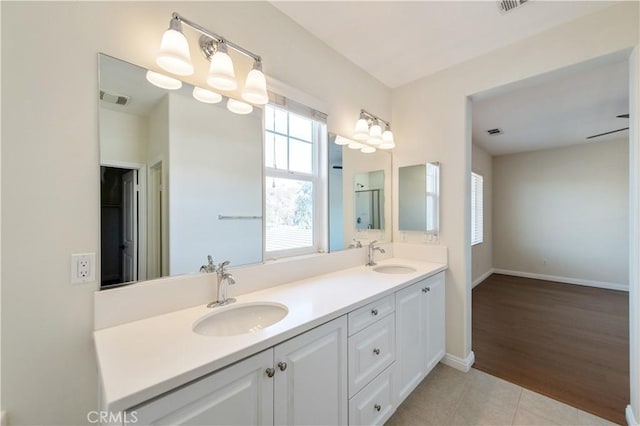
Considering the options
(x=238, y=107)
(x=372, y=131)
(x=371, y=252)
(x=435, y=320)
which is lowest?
(x=435, y=320)

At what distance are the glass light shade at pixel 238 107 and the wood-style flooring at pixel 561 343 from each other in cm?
282

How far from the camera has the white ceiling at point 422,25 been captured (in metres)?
1.67

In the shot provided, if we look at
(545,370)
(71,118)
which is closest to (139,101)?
(71,118)

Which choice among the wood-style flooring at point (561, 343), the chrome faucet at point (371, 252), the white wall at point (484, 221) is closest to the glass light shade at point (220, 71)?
the chrome faucet at point (371, 252)

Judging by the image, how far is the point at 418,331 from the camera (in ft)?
Answer: 6.28

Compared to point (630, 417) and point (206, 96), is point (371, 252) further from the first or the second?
point (630, 417)

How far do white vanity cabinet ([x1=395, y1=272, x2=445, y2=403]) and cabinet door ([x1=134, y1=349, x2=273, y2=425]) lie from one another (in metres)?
1.04

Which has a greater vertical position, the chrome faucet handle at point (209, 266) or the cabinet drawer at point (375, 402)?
the chrome faucet handle at point (209, 266)

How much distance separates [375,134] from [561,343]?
2926mm

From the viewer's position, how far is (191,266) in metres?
1.33

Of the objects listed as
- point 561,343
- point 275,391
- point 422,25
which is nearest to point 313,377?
point 275,391

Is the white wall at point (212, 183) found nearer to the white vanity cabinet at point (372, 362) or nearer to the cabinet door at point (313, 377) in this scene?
the cabinet door at point (313, 377)

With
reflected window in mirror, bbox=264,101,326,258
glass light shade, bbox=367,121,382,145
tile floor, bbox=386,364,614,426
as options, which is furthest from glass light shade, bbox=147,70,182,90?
tile floor, bbox=386,364,614,426

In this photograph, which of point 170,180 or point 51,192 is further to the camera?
point 170,180
